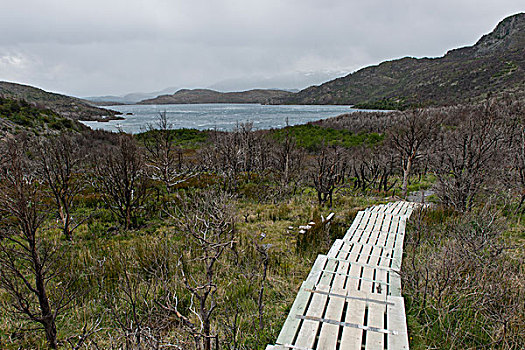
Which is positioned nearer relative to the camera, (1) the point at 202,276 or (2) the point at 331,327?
(2) the point at 331,327

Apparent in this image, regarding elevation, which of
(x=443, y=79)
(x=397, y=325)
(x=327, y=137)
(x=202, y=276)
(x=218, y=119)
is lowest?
(x=202, y=276)

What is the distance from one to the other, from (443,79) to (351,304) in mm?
89347

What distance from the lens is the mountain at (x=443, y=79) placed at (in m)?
54.6

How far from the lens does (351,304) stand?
12.1 feet

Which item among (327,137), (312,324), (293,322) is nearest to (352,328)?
(312,324)

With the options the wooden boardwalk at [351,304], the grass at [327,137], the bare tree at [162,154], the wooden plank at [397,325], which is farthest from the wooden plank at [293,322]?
the grass at [327,137]

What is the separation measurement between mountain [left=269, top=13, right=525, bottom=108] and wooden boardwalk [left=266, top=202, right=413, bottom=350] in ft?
114

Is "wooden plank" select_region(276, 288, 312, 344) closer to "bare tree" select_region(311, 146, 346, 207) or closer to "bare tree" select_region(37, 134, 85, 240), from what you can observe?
"bare tree" select_region(37, 134, 85, 240)

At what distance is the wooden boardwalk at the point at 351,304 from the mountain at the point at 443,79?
114ft

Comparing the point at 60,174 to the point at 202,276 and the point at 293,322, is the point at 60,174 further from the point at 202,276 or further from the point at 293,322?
the point at 293,322

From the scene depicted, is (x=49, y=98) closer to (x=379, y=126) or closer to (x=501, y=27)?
(x=379, y=126)

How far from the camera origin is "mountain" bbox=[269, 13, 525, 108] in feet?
179

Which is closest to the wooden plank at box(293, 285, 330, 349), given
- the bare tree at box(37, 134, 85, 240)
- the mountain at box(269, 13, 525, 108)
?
the bare tree at box(37, 134, 85, 240)

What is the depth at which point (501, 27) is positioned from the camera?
107188 millimetres
